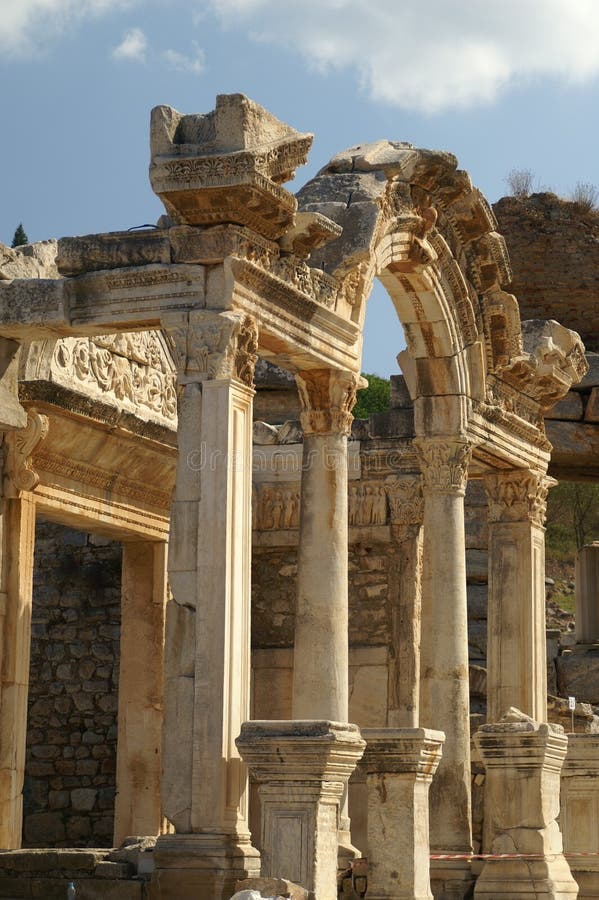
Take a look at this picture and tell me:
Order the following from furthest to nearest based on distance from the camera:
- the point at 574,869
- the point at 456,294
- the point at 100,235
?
1. the point at 456,294
2. the point at 574,869
3. the point at 100,235

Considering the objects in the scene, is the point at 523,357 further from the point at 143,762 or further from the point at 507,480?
the point at 143,762

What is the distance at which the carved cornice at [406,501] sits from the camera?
53.9ft

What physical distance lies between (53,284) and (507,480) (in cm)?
613

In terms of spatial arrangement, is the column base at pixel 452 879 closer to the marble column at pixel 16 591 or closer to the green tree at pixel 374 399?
the marble column at pixel 16 591

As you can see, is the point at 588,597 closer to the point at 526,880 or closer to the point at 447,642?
the point at 447,642

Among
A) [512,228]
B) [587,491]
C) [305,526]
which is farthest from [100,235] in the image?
[587,491]

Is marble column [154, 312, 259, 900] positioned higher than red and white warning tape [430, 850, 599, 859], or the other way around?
marble column [154, 312, 259, 900]

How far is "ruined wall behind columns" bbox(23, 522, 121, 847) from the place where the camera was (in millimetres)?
16469

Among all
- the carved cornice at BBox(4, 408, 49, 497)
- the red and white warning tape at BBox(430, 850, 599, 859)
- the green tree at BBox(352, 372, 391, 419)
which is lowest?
the red and white warning tape at BBox(430, 850, 599, 859)

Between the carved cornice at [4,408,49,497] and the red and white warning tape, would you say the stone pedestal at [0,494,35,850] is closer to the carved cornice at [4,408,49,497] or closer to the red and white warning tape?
the carved cornice at [4,408,49,497]

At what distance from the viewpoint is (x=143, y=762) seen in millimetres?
14945

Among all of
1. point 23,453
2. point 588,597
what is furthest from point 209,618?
point 588,597

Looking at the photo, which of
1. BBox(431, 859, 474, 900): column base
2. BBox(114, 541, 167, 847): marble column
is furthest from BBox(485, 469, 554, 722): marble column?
BBox(114, 541, 167, 847): marble column

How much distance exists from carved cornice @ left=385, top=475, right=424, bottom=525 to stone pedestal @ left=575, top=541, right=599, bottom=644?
27.1ft
